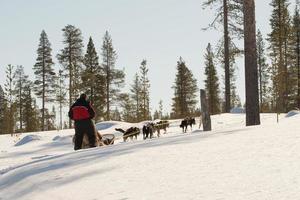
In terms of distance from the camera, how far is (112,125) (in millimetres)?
27234

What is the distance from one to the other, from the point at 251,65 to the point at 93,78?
35502mm

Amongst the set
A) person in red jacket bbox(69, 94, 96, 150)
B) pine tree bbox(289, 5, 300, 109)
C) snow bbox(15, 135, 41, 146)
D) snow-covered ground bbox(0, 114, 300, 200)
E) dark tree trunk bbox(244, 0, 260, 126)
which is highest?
pine tree bbox(289, 5, 300, 109)

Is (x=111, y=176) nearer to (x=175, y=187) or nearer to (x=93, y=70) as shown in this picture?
(x=175, y=187)

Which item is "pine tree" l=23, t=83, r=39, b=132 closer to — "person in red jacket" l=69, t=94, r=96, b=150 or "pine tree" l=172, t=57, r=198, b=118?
"pine tree" l=172, t=57, r=198, b=118

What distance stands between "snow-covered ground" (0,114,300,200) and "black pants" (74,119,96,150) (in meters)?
4.30

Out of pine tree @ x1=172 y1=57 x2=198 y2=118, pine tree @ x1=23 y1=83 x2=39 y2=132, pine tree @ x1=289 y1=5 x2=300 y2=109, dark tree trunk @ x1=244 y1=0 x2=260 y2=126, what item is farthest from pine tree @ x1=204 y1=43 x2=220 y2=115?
dark tree trunk @ x1=244 y1=0 x2=260 y2=126

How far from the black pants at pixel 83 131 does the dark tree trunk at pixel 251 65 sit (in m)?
4.37

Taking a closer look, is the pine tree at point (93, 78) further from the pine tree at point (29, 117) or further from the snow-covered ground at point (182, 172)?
the snow-covered ground at point (182, 172)

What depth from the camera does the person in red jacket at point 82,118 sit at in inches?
492

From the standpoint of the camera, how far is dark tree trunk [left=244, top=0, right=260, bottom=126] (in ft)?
40.1

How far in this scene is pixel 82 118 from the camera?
12.5 m

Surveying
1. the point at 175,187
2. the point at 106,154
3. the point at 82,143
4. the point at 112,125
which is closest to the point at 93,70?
the point at 112,125

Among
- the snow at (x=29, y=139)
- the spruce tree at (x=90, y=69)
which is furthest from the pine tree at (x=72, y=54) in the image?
the snow at (x=29, y=139)

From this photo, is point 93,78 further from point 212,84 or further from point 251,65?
point 251,65
